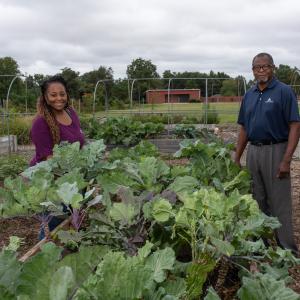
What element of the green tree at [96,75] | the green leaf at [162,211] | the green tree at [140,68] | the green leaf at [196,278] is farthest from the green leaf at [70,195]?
the green tree at [96,75]

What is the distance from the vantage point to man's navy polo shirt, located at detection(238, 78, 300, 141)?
3484mm

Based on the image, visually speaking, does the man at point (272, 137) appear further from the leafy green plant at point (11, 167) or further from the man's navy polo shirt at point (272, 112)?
the leafy green plant at point (11, 167)

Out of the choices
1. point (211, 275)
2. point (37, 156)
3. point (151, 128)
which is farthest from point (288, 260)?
point (151, 128)

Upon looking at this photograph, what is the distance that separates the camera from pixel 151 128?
36.4 feet

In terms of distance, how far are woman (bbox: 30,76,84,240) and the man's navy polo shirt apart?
142cm

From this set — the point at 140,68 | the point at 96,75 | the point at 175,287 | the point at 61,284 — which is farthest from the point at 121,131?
the point at 96,75

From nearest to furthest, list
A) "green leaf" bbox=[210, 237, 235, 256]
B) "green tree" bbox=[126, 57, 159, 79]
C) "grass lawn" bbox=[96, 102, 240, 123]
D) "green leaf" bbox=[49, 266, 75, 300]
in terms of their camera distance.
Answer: "green leaf" bbox=[49, 266, 75, 300] → "green leaf" bbox=[210, 237, 235, 256] → "grass lawn" bbox=[96, 102, 240, 123] → "green tree" bbox=[126, 57, 159, 79]

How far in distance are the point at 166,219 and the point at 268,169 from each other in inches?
73.1

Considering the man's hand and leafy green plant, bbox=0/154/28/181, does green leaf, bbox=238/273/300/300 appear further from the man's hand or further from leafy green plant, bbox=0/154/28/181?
leafy green plant, bbox=0/154/28/181

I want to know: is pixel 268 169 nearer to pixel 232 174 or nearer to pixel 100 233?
pixel 232 174

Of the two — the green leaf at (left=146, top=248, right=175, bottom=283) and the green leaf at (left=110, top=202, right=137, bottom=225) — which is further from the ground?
the green leaf at (left=110, top=202, right=137, bottom=225)

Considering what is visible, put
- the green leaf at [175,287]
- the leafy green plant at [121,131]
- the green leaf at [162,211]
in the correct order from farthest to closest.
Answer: the leafy green plant at [121,131] < the green leaf at [162,211] < the green leaf at [175,287]

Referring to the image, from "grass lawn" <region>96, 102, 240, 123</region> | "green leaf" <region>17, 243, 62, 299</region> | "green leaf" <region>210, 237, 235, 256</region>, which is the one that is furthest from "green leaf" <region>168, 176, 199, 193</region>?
"grass lawn" <region>96, 102, 240, 123</region>

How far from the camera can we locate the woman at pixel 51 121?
333 centimetres
